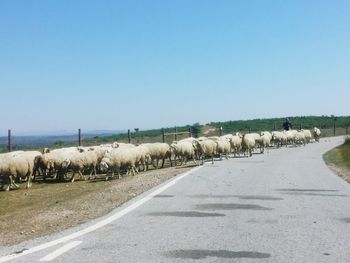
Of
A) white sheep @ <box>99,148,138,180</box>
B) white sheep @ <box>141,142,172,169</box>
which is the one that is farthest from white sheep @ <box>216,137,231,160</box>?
white sheep @ <box>99,148,138,180</box>

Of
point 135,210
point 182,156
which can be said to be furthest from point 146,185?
point 182,156

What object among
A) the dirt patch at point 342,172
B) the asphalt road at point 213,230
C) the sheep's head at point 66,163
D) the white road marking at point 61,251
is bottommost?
the dirt patch at point 342,172

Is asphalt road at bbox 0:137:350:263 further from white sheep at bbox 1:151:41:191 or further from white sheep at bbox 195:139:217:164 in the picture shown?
white sheep at bbox 195:139:217:164

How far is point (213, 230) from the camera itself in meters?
7.79

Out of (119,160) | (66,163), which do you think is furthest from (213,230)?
(66,163)

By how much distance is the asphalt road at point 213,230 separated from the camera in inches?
246

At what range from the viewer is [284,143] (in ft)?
146

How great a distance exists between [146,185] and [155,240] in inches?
292

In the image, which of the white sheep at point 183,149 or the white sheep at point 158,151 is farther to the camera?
the white sheep at point 158,151

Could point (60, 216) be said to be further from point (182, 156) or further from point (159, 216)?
point (182, 156)

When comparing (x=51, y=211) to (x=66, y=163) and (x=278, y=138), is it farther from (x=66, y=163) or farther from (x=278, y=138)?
(x=278, y=138)

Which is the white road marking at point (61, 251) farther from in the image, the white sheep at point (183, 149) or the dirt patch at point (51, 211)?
the white sheep at point (183, 149)

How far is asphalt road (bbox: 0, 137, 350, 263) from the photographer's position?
625 cm

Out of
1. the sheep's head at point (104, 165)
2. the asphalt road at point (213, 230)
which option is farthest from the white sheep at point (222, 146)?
the asphalt road at point (213, 230)
